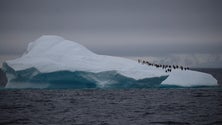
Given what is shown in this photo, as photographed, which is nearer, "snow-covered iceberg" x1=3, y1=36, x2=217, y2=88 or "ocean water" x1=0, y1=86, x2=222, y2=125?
"ocean water" x1=0, y1=86, x2=222, y2=125

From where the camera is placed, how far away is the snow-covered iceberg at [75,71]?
47094mm

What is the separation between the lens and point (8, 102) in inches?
1604

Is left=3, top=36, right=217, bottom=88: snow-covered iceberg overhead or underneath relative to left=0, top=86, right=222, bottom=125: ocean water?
overhead

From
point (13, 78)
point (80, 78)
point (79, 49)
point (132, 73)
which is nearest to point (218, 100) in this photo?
point (132, 73)

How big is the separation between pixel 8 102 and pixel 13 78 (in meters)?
10.0

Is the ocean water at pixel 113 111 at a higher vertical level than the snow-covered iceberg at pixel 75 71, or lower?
lower

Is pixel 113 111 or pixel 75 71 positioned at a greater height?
pixel 75 71

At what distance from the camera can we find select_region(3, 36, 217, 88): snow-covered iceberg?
4709 cm

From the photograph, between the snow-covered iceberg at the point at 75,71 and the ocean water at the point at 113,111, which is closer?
the ocean water at the point at 113,111

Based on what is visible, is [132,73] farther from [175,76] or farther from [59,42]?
[59,42]

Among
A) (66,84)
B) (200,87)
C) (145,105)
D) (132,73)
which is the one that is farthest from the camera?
(200,87)

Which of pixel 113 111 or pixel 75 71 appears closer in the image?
pixel 113 111

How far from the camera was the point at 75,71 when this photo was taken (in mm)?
46906

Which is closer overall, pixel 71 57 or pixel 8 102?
pixel 8 102
